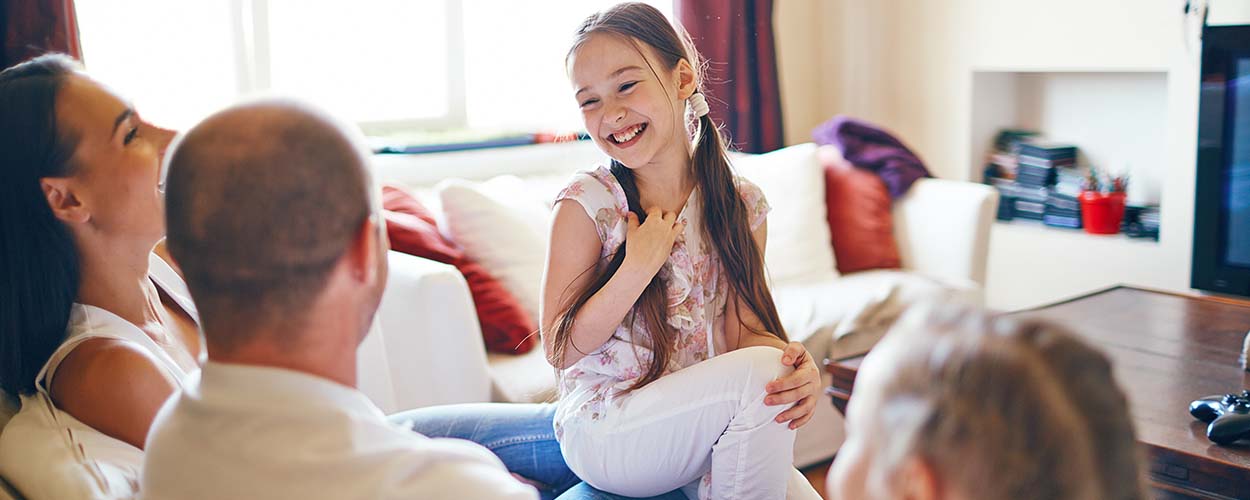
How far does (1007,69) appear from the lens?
4.12m

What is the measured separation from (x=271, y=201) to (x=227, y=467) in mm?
218

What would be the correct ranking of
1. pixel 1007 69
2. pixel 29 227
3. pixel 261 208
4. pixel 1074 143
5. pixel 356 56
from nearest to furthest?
pixel 261 208
pixel 29 227
pixel 356 56
pixel 1007 69
pixel 1074 143

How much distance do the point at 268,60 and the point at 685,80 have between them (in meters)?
2.10

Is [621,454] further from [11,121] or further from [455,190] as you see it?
[455,190]

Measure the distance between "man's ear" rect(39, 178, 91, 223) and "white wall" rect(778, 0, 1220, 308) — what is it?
3280 millimetres

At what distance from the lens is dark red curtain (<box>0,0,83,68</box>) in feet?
9.03

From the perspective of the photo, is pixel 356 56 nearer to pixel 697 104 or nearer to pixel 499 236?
pixel 499 236

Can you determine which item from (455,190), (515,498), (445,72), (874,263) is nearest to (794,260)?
Result: (874,263)

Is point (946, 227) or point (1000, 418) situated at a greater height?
point (1000, 418)

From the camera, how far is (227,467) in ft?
3.00

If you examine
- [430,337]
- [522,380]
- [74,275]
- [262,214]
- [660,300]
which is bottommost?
[522,380]

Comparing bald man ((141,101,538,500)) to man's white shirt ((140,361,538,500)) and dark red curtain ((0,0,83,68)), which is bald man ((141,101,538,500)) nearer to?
man's white shirt ((140,361,538,500))

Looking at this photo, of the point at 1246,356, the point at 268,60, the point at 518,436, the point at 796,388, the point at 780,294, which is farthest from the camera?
the point at 268,60

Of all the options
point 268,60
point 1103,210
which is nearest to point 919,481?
point 268,60
